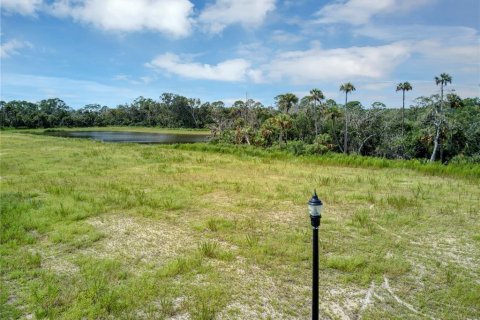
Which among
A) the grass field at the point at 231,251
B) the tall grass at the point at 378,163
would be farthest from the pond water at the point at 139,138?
the grass field at the point at 231,251

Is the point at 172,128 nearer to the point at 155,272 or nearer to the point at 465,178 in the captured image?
the point at 465,178

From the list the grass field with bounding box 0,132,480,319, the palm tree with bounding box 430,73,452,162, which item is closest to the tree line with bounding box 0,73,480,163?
the palm tree with bounding box 430,73,452,162

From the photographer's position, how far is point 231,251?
6766mm

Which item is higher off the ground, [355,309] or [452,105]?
[452,105]

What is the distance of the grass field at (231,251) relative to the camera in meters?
4.84

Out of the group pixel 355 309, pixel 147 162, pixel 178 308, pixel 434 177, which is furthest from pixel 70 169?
pixel 434 177

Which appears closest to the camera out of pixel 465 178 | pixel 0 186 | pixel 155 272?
pixel 155 272

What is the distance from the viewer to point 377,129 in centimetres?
4034

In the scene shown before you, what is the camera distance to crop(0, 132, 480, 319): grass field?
191 inches

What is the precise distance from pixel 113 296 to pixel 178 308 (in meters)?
0.99

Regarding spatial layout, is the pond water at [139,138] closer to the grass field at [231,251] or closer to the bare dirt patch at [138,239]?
the grass field at [231,251]

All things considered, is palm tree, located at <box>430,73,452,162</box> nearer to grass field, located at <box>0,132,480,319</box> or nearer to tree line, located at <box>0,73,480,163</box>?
tree line, located at <box>0,73,480,163</box>

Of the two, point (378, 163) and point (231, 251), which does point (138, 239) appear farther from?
point (378, 163)

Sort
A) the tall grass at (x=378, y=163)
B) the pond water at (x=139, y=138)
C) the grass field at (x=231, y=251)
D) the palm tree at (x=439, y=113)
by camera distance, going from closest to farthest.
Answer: the grass field at (x=231, y=251)
the tall grass at (x=378, y=163)
the palm tree at (x=439, y=113)
the pond water at (x=139, y=138)
